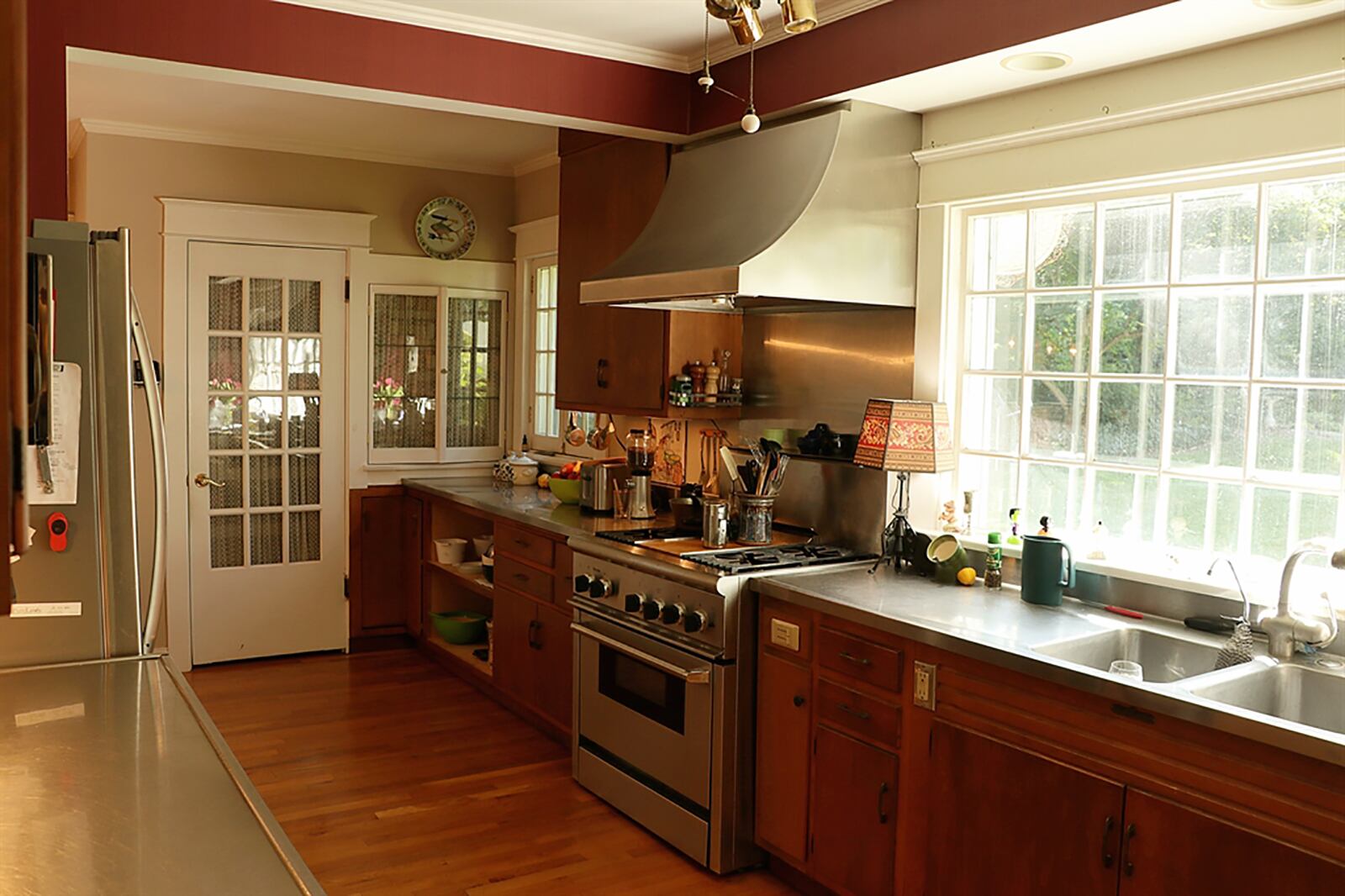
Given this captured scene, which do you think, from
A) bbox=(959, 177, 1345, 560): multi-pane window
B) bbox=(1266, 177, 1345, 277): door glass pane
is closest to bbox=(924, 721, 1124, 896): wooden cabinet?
bbox=(959, 177, 1345, 560): multi-pane window

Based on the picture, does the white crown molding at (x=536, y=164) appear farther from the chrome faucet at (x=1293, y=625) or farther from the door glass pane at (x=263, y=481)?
the chrome faucet at (x=1293, y=625)

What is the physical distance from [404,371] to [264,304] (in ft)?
2.61

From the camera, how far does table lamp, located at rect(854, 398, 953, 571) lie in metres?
3.31

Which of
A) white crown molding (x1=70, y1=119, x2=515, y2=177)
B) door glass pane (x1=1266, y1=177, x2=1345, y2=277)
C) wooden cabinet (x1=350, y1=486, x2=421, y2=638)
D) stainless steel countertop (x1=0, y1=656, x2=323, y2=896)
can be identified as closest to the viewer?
stainless steel countertop (x1=0, y1=656, x2=323, y2=896)

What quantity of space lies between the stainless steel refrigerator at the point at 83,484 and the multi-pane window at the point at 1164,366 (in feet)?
7.99

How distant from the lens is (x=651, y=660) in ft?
11.3

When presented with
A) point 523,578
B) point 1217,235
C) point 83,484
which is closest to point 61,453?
point 83,484

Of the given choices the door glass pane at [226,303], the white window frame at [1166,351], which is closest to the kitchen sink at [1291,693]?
the white window frame at [1166,351]

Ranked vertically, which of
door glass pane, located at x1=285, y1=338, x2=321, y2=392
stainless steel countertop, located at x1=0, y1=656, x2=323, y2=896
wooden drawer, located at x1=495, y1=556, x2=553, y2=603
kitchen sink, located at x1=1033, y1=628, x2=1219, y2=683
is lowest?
wooden drawer, located at x1=495, y1=556, x2=553, y2=603

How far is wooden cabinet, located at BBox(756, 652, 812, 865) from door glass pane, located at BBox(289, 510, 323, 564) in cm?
321

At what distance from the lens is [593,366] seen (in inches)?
179

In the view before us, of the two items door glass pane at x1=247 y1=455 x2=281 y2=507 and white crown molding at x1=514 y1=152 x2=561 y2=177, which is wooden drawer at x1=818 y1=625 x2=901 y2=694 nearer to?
white crown molding at x1=514 y1=152 x2=561 y2=177

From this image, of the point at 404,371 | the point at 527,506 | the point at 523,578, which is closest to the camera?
the point at 523,578

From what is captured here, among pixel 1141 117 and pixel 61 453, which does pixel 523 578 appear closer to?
pixel 61 453
